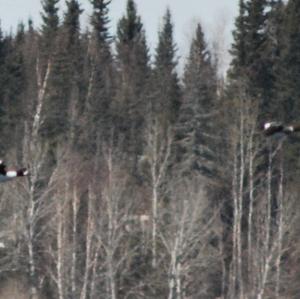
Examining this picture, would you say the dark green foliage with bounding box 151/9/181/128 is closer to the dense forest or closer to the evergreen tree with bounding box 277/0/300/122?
the dense forest

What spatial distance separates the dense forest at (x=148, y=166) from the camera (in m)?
37.1

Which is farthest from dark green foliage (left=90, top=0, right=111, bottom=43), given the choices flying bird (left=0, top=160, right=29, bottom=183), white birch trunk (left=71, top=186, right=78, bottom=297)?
flying bird (left=0, top=160, right=29, bottom=183)

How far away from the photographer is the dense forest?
3706cm

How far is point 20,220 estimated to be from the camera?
123 feet

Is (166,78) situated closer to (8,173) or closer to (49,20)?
(49,20)

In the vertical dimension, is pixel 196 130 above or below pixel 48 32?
below

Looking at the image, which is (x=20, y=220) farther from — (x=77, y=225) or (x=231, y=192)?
(x=231, y=192)

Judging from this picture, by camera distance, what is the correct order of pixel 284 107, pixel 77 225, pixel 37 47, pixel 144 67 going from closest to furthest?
1. pixel 77 225
2. pixel 284 107
3. pixel 37 47
4. pixel 144 67

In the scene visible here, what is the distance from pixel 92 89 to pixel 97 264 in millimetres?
24826

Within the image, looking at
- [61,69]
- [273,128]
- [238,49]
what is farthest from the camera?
[61,69]

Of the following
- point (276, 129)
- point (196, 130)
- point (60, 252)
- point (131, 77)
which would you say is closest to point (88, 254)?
point (60, 252)

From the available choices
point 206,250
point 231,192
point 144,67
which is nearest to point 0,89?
point 144,67

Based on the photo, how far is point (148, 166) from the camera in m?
46.2

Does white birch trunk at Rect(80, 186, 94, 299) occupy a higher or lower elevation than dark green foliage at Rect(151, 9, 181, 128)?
lower
